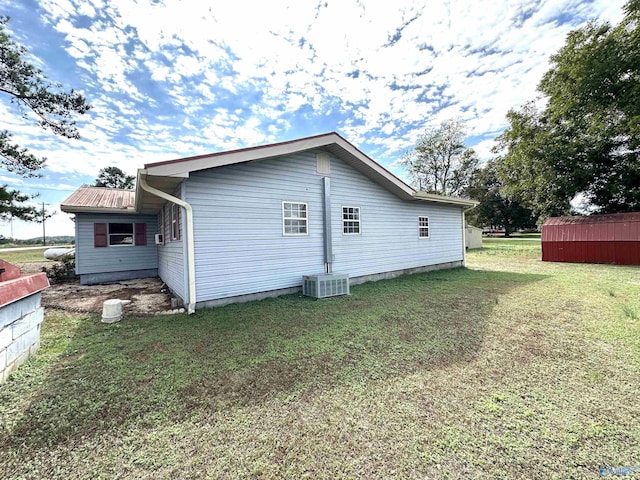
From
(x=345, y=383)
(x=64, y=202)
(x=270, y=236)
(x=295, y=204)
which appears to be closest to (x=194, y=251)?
(x=270, y=236)

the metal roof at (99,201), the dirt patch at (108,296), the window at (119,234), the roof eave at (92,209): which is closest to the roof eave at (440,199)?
the dirt patch at (108,296)

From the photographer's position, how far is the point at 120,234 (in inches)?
402

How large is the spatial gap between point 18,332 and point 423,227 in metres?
10.8

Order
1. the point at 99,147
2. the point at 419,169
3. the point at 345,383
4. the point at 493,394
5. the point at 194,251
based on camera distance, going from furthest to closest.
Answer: the point at 419,169 → the point at 99,147 → the point at 194,251 → the point at 345,383 → the point at 493,394

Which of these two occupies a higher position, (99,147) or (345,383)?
(99,147)

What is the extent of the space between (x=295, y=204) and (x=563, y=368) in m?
5.76

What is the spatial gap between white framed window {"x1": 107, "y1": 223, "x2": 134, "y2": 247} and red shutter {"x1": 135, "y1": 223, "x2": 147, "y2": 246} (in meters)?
0.19

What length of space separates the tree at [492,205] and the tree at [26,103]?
125 ft

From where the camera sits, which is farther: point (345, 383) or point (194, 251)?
point (194, 251)

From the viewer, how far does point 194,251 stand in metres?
5.41

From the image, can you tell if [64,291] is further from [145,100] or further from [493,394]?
[493,394]

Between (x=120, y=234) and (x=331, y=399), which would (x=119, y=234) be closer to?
Answer: (x=120, y=234)

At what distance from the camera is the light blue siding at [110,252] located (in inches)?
373

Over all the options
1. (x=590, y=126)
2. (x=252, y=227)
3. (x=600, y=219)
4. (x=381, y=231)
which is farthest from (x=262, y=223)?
(x=590, y=126)
